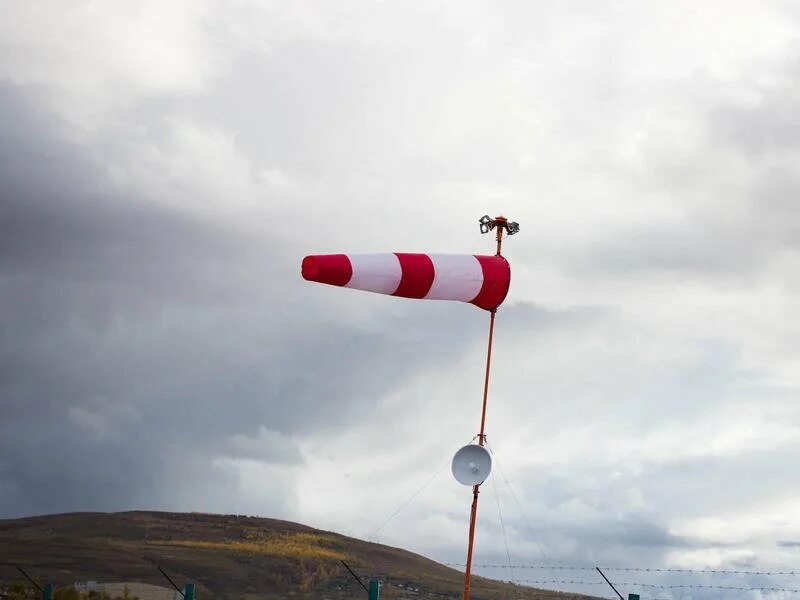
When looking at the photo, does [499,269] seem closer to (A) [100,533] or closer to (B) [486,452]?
(B) [486,452]

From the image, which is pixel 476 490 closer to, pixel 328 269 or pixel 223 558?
pixel 328 269

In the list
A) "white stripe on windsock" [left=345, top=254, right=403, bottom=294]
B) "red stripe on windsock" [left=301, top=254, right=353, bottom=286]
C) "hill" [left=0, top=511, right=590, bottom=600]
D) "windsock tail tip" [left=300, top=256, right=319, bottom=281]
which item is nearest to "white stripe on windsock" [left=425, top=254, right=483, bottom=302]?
"white stripe on windsock" [left=345, top=254, right=403, bottom=294]

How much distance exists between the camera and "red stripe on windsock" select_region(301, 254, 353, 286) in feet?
57.0

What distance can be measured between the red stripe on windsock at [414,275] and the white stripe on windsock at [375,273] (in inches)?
4.5

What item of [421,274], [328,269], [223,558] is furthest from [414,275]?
[223,558]

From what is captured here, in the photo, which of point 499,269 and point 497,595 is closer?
point 499,269

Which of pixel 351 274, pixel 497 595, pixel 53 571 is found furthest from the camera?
pixel 497 595

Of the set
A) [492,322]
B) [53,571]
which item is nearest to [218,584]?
[53,571]

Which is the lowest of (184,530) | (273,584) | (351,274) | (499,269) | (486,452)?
(486,452)

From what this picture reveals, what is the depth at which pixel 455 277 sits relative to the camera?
19266 mm

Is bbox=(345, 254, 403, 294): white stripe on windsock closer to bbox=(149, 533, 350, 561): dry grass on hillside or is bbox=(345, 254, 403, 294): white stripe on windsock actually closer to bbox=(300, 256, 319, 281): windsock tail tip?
bbox=(300, 256, 319, 281): windsock tail tip

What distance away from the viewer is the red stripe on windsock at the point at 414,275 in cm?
1844

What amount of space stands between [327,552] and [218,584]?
16.4 metres

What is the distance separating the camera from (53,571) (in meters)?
70.7
